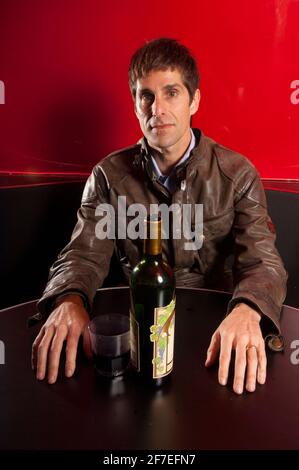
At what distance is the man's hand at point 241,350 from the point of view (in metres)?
0.87

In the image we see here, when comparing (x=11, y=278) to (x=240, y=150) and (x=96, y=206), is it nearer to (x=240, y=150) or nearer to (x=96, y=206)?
(x=96, y=206)

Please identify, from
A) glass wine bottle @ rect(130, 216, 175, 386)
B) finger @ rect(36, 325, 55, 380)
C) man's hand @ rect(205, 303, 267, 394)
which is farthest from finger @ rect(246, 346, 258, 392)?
finger @ rect(36, 325, 55, 380)

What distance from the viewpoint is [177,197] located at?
164 cm

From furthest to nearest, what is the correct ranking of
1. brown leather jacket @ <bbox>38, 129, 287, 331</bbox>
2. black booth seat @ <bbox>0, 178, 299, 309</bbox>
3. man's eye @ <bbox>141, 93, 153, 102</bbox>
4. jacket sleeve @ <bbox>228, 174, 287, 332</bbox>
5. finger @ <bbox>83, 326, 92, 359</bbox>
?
1. black booth seat @ <bbox>0, 178, 299, 309</bbox>
2. man's eye @ <bbox>141, 93, 153, 102</bbox>
3. brown leather jacket @ <bbox>38, 129, 287, 331</bbox>
4. jacket sleeve @ <bbox>228, 174, 287, 332</bbox>
5. finger @ <bbox>83, 326, 92, 359</bbox>

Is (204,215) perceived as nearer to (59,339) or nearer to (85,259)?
(85,259)

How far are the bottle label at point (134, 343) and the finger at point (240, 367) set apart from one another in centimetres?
21

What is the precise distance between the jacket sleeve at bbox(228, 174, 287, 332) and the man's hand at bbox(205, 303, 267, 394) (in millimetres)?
85

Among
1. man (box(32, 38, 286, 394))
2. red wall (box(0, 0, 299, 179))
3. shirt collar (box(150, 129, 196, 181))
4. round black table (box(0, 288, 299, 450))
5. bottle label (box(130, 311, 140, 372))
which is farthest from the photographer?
red wall (box(0, 0, 299, 179))

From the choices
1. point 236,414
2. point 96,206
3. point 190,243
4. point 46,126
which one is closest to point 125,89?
point 46,126

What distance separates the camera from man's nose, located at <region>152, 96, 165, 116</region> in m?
1.55

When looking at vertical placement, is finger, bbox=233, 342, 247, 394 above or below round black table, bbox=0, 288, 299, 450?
above

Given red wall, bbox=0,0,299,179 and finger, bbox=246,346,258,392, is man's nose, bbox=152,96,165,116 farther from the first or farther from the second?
finger, bbox=246,346,258,392

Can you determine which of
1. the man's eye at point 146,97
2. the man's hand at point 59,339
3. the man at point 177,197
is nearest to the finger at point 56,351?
the man's hand at point 59,339

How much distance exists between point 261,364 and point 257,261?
1.85 ft
